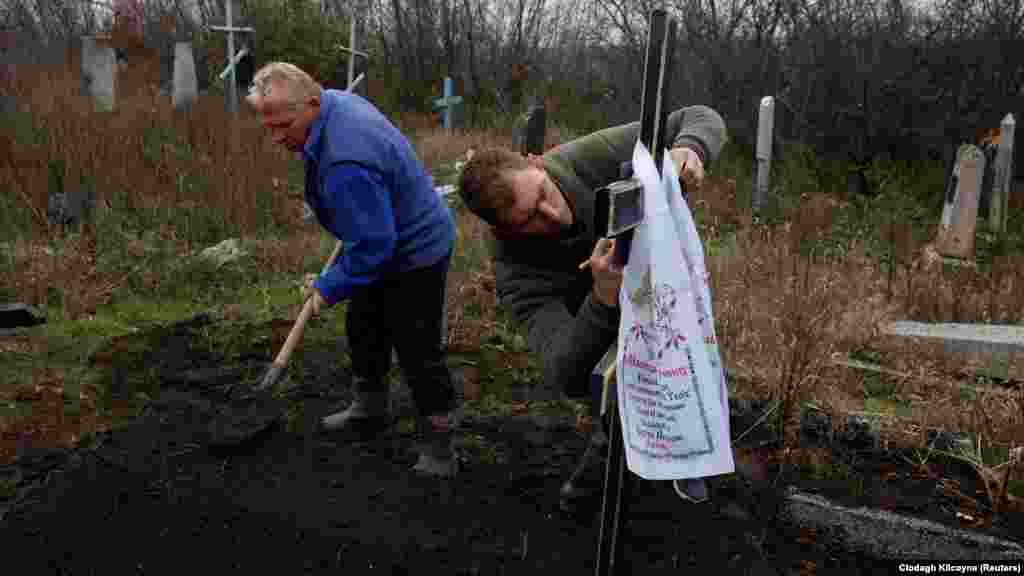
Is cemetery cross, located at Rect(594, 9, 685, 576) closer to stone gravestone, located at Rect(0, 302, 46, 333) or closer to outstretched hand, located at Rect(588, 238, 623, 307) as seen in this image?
outstretched hand, located at Rect(588, 238, 623, 307)

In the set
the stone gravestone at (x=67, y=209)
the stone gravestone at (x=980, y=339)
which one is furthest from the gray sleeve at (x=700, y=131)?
the stone gravestone at (x=67, y=209)

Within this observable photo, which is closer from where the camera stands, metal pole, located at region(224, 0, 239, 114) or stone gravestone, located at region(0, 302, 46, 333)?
stone gravestone, located at region(0, 302, 46, 333)

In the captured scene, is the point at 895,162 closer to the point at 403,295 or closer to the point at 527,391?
the point at 527,391

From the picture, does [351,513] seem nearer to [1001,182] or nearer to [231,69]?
[1001,182]

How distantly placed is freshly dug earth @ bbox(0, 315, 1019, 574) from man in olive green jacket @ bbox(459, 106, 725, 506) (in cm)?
27

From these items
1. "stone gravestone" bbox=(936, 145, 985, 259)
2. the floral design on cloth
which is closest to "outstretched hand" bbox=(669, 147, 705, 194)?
the floral design on cloth

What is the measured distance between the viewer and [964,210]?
7320mm

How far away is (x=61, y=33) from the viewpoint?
13875 mm

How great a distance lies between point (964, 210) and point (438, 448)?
616 cm

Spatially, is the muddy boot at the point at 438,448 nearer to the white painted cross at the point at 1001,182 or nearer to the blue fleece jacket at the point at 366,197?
the blue fleece jacket at the point at 366,197

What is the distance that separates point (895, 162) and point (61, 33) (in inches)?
514


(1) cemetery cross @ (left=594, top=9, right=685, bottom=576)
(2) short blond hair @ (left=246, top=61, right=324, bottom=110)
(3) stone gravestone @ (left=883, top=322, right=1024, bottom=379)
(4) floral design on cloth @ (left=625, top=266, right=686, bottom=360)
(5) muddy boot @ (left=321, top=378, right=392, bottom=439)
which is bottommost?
(5) muddy boot @ (left=321, top=378, right=392, bottom=439)

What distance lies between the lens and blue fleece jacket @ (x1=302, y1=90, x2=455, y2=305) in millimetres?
2670

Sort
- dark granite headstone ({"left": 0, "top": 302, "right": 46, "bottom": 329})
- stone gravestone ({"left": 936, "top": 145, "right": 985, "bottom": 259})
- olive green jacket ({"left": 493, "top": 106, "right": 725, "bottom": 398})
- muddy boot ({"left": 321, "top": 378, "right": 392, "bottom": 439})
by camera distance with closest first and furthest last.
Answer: olive green jacket ({"left": 493, "top": 106, "right": 725, "bottom": 398}), muddy boot ({"left": 321, "top": 378, "right": 392, "bottom": 439}), dark granite headstone ({"left": 0, "top": 302, "right": 46, "bottom": 329}), stone gravestone ({"left": 936, "top": 145, "right": 985, "bottom": 259})
